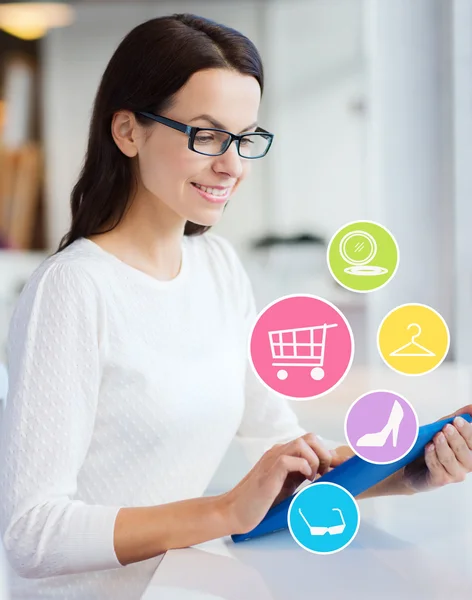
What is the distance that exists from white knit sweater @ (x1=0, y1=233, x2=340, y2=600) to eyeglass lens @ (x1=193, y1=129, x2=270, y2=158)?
0.13 m

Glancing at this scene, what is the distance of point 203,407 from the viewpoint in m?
0.64

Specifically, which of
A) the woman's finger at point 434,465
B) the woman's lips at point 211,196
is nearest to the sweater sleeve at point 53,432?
the woman's lips at point 211,196

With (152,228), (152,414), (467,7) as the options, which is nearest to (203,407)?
(152,414)

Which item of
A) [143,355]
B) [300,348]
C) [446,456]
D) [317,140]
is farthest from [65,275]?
[317,140]

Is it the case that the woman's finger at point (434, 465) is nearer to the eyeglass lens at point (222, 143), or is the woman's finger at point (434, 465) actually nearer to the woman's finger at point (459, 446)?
the woman's finger at point (459, 446)

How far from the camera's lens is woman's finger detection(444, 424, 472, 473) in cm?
50

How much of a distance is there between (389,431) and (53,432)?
22 cm

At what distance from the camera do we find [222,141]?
0.55 metres

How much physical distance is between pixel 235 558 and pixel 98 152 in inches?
12.5

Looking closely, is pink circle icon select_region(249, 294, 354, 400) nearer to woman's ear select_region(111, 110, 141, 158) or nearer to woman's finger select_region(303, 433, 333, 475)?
woman's finger select_region(303, 433, 333, 475)

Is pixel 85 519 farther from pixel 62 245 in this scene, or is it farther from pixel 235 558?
pixel 62 245

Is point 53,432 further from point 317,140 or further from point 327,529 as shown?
point 317,140

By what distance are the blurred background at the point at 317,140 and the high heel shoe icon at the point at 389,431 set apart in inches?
1.6

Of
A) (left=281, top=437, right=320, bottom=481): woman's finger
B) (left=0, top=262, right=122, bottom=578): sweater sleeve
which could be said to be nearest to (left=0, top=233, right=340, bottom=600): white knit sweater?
(left=0, top=262, right=122, bottom=578): sweater sleeve
